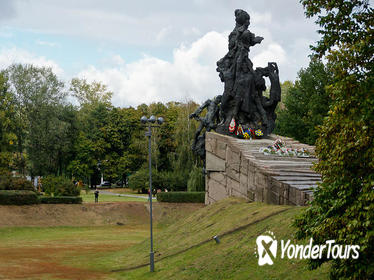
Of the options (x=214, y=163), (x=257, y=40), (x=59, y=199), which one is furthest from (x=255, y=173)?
(x=59, y=199)

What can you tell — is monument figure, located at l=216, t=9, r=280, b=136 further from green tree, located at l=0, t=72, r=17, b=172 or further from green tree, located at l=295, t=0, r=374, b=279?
green tree, located at l=0, t=72, r=17, b=172

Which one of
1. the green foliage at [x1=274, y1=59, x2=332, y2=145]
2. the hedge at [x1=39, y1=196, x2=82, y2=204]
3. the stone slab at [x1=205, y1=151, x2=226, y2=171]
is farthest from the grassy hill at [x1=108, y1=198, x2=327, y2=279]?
the green foliage at [x1=274, y1=59, x2=332, y2=145]

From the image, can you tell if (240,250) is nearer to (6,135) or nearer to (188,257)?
(188,257)

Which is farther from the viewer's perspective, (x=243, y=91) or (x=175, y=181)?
(x=175, y=181)

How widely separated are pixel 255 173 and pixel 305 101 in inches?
1053

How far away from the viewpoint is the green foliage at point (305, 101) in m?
45.4

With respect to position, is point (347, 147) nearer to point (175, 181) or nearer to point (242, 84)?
point (242, 84)

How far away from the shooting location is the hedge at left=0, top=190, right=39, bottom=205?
41000 millimetres

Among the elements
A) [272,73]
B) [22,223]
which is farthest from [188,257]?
[22,223]

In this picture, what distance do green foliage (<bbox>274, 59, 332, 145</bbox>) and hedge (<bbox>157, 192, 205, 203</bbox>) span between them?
431 inches

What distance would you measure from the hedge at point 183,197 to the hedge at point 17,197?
1105 cm

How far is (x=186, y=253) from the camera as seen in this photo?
64.2 ft

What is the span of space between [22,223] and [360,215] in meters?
34.8

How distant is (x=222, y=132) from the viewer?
29016mm
